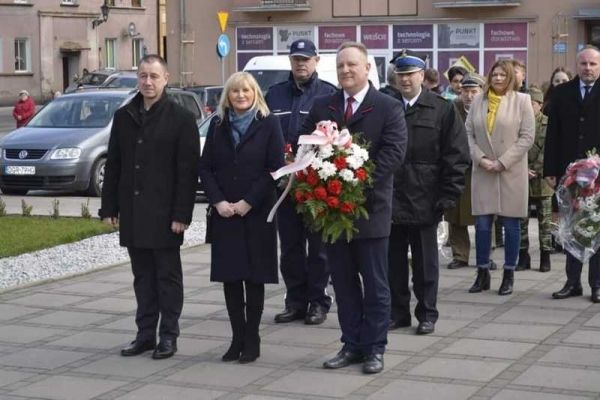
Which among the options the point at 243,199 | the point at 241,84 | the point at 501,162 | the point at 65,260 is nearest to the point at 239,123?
the point at 241,84

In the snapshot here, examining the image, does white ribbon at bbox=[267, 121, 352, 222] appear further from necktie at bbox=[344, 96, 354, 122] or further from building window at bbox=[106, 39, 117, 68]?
building window at bbox=[106, 39, 117, 68]

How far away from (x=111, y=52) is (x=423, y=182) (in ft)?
191

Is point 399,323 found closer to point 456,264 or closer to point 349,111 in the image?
point 349,111

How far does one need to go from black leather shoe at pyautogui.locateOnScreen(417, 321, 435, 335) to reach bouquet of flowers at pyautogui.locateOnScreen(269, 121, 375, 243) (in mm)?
1546

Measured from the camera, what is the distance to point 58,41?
6144cm

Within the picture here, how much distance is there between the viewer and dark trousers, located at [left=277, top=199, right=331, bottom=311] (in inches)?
377

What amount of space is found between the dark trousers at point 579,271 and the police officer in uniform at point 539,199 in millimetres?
1406

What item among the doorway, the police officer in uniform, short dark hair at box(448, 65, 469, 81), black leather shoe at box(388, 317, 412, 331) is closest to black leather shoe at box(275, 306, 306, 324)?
black leather shoe at box(388, 317, 412, 331)

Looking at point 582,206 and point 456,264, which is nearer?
point 582,206

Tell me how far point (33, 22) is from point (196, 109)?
130ft

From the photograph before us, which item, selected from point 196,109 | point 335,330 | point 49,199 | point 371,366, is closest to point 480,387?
point 371,366

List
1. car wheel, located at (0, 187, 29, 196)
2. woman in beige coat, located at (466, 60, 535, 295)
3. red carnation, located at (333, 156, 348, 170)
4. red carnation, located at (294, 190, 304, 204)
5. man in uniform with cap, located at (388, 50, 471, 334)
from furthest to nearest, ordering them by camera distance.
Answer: car wheel, located at (0, 187, 29, 196)
woman in beige coat, located at (466, 60, 535, 295)
man in uniform with cap, located at (388, 50, 471, 334)
red carnation, located at (294, 190, 304, 204)
red carnation, located at (333, 156, 348, 170)

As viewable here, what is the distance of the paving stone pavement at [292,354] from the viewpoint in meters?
7.54

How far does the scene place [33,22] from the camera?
5997 centimetres
